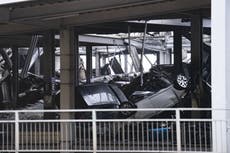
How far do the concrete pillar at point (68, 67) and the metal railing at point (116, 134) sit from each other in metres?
3.90

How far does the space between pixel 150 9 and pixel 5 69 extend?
17.9 m

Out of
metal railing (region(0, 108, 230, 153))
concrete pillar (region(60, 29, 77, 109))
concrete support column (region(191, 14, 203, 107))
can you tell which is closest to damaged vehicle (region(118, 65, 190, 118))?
concrete support column (region(191, 14, 203, 107))

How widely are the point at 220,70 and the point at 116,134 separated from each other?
313 centimetres

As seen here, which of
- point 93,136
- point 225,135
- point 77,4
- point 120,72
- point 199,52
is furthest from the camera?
point 120,72

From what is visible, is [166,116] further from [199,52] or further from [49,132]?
[49,132]

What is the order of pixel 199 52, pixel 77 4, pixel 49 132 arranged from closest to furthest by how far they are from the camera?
pixel 49 132, pixel 77 4, pixel 199 52

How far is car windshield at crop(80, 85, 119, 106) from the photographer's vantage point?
18.9 meters

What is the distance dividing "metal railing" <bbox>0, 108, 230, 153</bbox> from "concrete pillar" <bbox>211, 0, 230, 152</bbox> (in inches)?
1.2

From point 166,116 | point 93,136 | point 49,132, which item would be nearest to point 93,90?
point 166,116

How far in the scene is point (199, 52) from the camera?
17.2 metres

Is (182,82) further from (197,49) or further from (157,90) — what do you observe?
(157,90)

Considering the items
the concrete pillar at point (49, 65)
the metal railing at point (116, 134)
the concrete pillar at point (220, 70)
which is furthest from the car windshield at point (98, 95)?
the concrete pillar at point (220, 70)

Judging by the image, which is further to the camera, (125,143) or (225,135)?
(125,143)

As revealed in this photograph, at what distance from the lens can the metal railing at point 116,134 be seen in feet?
36.5
